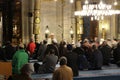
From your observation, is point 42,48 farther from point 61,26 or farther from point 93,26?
point 93,26

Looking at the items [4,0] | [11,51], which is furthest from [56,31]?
[11,51]

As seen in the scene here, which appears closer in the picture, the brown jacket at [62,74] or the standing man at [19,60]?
the brown jacket at [62,74]

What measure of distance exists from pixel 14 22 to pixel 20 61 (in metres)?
15.6

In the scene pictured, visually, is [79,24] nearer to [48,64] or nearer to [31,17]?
[31,17]

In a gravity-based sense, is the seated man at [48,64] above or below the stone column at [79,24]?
below

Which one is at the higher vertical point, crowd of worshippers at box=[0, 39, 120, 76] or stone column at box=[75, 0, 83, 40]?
stone column at box=[75, 0, 83, 40]

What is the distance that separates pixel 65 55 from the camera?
1448 cm

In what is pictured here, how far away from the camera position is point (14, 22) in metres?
28.4

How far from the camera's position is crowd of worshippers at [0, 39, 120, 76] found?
1329 cm

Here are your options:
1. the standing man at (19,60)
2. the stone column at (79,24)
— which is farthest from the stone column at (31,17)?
the standing man at (19,60)

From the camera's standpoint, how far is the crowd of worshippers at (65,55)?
13.3 m

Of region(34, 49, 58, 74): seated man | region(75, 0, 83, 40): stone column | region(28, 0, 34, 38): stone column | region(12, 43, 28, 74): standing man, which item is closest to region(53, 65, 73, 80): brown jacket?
region(12, 43, 28, 74): standing man

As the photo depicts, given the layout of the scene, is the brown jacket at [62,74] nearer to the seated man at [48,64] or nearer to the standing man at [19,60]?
the standing man at [19,60]

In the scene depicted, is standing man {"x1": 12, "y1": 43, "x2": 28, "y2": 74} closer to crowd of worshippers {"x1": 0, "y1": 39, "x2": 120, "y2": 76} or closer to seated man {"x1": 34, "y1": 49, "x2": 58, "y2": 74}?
crowd of worshippers {"x1": 0, "y1": 39, "x2": 120, "y2": 76}
